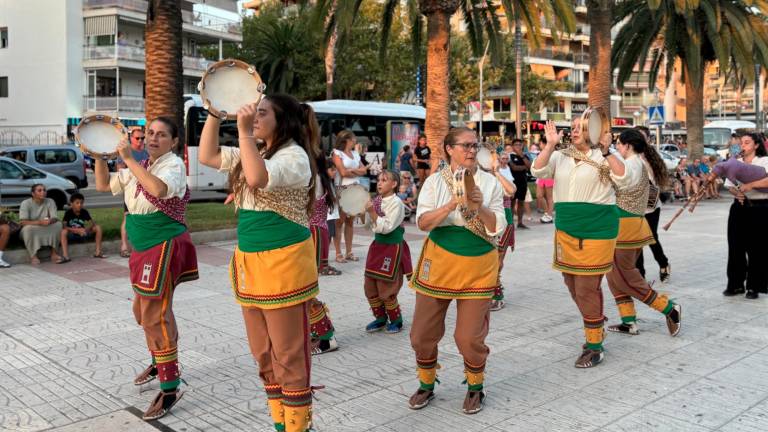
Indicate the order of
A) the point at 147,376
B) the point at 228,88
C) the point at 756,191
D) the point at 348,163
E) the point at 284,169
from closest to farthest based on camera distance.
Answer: the point at 284,169
the point at 228,88
the point at 147,376
the point at 756,191
the point at 348,163

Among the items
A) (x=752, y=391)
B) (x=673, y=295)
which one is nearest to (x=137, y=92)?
(x=673, y=295)

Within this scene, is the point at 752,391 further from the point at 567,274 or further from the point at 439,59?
the point at 439,59

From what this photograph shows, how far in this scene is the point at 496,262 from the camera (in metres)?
4.73

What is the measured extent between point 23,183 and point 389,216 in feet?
48.4

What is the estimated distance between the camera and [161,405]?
4699mm

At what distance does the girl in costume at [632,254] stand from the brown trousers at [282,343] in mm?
3576

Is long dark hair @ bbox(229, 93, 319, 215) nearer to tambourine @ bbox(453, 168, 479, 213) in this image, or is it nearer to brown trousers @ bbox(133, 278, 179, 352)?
tambourine @ bbox(453, 168, 479, 213)

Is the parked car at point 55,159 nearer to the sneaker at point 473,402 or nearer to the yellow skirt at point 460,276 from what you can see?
the yellow skirt at point 460,276

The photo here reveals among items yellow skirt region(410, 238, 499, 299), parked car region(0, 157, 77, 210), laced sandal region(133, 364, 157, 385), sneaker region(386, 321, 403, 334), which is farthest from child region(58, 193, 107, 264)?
yellow skirt region(410, 238, 499, 299)

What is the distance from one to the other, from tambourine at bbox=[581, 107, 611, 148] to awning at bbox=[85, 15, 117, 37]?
41.4 meters

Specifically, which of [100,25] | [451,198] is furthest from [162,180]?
[100,25]

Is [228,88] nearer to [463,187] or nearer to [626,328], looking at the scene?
[463,187]

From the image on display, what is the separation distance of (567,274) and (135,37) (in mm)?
43453

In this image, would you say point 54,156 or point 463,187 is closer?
point 463,187
